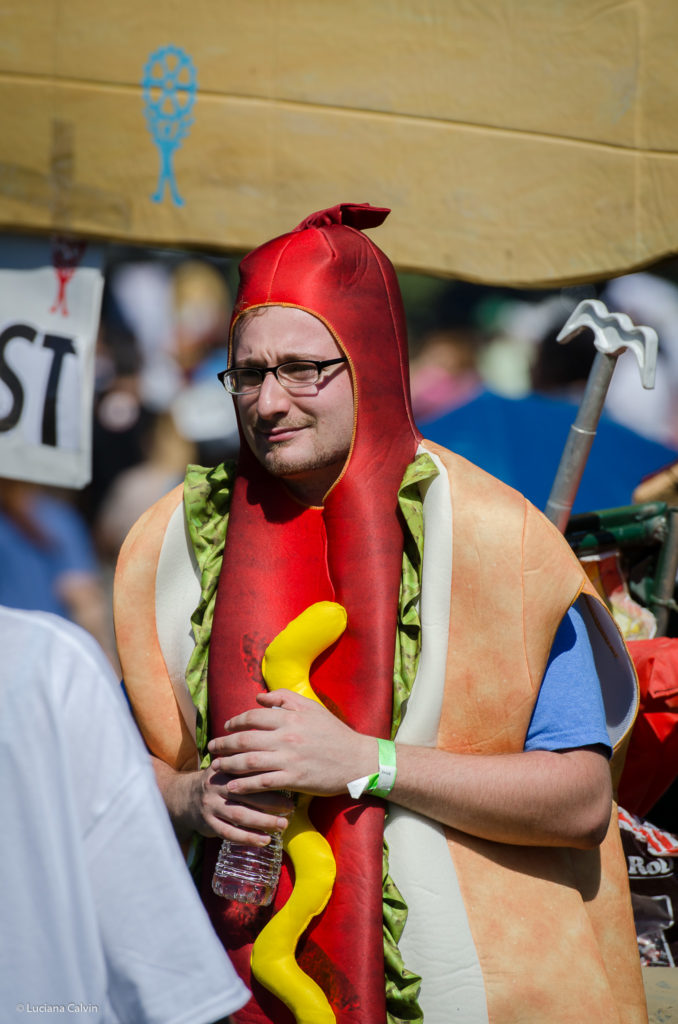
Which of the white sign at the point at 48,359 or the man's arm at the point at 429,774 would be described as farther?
the white sign at the point at 48,359

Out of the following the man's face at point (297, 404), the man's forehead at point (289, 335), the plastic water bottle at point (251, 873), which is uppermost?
the man's forehead at point (289, 335)

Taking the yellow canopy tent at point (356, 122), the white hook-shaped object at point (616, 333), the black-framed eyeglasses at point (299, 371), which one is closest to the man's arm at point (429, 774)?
the black-framed eyeglasses at point (299, 371)

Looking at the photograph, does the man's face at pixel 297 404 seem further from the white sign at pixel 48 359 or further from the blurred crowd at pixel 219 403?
the white sign at pixel 48 359

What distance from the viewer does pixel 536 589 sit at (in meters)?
1.80

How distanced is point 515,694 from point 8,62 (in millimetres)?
3564

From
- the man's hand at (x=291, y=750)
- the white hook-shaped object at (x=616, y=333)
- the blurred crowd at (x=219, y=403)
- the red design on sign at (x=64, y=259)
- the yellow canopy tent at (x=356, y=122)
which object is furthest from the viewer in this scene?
the blurred crowd at (x=219, y=403)

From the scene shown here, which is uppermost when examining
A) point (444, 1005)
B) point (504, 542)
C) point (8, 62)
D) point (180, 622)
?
point (8, 62)

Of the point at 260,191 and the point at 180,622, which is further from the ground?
the point at 260,191

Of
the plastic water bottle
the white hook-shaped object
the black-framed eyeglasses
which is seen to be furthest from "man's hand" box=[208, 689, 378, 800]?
the white hook-shaped object

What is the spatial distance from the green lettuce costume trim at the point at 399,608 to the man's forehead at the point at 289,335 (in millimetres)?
278

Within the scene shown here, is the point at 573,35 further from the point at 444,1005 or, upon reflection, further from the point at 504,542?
the point at 444,1005

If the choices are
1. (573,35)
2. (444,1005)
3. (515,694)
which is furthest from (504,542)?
(573,35)

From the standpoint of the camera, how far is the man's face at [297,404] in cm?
186

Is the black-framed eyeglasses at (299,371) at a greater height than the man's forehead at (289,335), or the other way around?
the man's forehead at (289,335)
